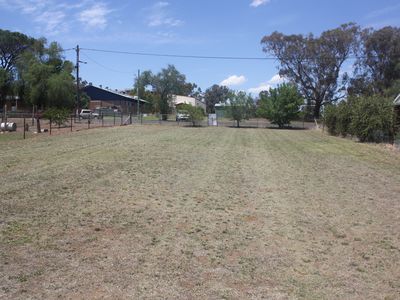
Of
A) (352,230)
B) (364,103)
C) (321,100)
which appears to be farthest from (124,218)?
(321,100)

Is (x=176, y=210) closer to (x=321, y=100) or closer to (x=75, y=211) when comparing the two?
(x=75, y=211)

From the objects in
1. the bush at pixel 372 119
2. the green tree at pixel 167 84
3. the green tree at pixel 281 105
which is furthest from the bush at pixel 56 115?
the green tree at pixel 167 84

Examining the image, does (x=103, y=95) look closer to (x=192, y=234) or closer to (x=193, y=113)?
(x=193, y=113)

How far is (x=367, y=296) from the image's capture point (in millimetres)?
4457

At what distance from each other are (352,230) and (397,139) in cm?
2054

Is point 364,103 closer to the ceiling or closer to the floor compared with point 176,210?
closer to the ceiling

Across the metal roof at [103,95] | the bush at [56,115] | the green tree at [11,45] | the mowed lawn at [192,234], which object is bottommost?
the mowed lawn at [192,234]

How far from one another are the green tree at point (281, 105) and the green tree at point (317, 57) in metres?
20.9

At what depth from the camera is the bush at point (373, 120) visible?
27.2 metres

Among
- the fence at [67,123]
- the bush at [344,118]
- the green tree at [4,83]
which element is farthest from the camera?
the green tree at [4,83]

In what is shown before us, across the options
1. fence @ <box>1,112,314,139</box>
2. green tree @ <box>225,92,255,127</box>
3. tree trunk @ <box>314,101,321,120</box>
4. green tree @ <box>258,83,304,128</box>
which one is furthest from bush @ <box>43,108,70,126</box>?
tree trunk @ <box>314,101,321,120</box>

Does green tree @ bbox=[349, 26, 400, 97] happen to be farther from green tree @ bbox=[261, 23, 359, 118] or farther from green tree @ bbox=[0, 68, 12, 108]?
green tree @ bbox=[0, 68, 12, 108]

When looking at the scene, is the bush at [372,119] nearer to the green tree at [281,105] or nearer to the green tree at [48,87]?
the green tree at [281,105]

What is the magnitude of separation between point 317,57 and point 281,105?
76.2 feet
